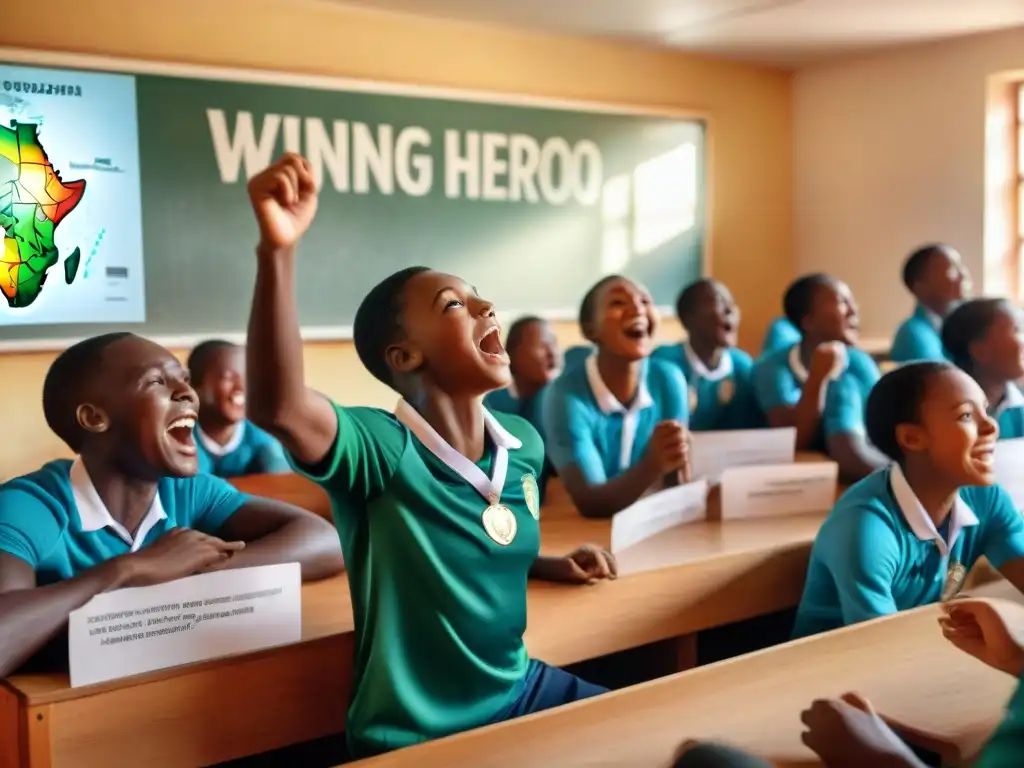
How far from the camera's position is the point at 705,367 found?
342 centimetres

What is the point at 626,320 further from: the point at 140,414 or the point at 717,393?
the point at 140,414

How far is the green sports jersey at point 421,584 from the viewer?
143cm

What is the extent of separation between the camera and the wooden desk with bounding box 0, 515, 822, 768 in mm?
1410

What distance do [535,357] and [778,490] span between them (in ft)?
3.25

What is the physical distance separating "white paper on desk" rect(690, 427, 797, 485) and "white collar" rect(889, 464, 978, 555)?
634 mm

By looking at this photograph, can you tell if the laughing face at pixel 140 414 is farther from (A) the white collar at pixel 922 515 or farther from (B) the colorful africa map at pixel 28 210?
(B) the colorful africa map at pixel 28 210

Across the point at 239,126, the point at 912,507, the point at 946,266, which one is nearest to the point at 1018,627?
the point at 912,507

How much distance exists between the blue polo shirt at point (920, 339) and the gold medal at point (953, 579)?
71.6 inches

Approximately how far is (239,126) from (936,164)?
11.0ft

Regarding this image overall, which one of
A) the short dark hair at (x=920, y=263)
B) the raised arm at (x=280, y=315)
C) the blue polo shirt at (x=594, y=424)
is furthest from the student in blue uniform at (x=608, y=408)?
the short dark hair at (x=920, y=263)

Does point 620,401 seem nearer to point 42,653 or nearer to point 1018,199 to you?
point 42,653

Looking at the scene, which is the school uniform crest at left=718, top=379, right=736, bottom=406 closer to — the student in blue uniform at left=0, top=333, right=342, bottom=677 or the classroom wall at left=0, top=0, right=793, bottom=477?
the classroom wall at left=0, top=0, right=793, bottom=477

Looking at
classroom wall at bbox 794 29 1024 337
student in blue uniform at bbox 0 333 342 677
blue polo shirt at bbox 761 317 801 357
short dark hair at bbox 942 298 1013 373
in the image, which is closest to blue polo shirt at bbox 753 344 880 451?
short dark hair at bbox 942 298 1013 373

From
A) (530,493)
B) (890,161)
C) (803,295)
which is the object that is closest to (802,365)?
(803,295)
